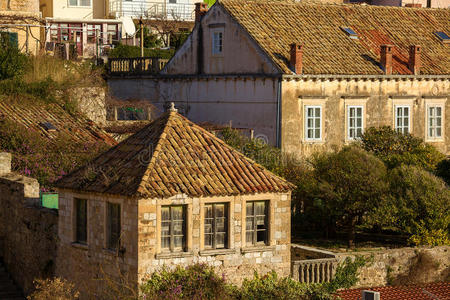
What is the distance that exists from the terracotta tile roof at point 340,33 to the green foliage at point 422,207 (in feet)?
27.5

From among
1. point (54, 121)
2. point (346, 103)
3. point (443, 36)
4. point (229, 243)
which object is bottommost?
point (229, 243)

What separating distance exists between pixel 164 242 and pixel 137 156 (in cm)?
237

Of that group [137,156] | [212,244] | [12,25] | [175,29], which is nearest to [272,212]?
[212,244]

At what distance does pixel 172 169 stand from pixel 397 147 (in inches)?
641

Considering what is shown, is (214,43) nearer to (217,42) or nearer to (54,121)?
(217,42)

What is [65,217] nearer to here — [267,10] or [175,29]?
[267,10]

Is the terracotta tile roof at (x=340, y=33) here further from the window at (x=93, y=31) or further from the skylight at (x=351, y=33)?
the window at (x=93, y=31)

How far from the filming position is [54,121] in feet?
118

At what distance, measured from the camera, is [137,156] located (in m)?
24.0

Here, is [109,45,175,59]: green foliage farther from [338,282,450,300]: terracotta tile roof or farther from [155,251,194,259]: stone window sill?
[155,251,194,259]: stone window sill

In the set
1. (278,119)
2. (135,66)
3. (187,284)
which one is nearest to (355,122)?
(278,119)

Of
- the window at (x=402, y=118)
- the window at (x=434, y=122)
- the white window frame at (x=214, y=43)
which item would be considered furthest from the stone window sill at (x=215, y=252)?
the window at (x=434, y=122)

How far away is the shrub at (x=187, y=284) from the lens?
73.0 ft

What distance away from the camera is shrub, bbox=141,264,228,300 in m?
22.3
